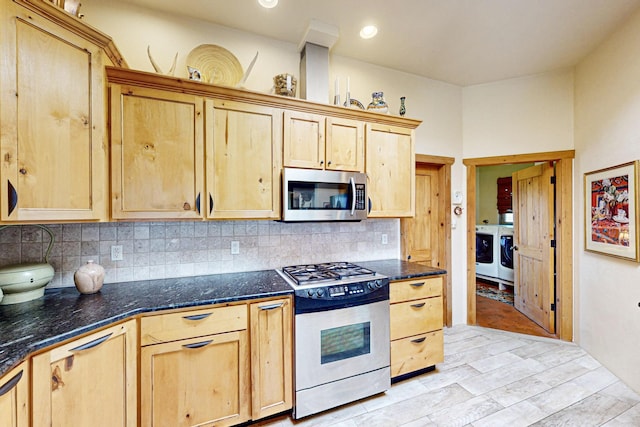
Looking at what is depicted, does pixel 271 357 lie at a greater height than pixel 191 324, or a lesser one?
lesser

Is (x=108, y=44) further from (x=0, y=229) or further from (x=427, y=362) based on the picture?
(x=427, y=362)

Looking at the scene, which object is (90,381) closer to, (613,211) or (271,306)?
(271,306)

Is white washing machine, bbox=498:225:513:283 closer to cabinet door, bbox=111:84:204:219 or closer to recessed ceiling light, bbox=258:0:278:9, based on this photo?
recessed ceiling light, bbox=258:0:278:9

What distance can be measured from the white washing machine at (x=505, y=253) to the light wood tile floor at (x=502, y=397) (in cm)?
217

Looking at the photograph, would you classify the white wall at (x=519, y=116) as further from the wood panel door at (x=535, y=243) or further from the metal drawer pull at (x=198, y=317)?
the metal drawer pull at (x=198, y=317)

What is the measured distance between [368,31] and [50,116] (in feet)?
7.72

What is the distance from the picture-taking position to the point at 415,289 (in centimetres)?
223

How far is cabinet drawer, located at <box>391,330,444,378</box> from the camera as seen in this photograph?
2.16 m

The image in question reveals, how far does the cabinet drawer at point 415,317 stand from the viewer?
2162 millimetres

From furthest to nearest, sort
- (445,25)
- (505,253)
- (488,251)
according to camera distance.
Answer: (488,251) → (505,253) → (445,25)

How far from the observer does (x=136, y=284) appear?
6.32ft

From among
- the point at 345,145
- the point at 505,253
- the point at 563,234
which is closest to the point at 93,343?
the point at 345,145

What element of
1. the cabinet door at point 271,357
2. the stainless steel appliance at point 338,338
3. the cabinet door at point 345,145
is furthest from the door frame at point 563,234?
the cabinet door at point 271,357

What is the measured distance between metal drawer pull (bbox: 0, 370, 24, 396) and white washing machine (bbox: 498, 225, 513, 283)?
5.82 metres
